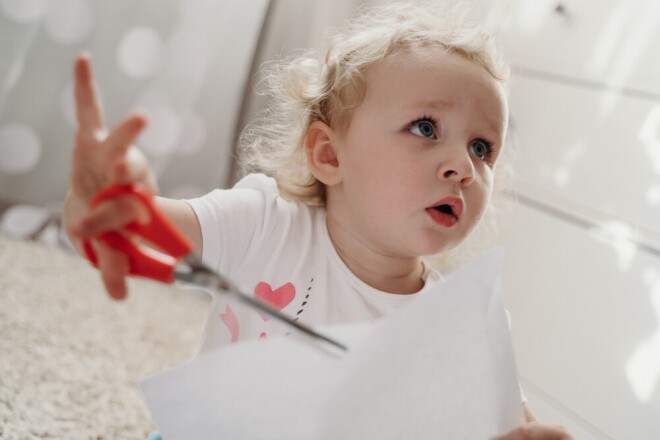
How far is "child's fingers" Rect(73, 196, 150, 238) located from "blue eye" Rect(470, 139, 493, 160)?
47 cm

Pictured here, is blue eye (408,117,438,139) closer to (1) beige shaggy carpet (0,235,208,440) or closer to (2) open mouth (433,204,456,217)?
(2) open mouth (433,204,456,217)

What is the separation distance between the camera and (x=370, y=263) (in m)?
0.85

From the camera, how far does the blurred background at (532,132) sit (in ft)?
3.42

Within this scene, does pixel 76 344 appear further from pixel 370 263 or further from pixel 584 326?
pixel 584 326

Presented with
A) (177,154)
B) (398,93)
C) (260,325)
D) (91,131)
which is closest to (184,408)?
(91,131)

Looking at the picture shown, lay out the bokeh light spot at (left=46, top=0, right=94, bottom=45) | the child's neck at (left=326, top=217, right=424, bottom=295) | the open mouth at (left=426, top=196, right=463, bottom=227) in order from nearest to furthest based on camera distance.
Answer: the open mouth at (left=426, top=196, right=463, bottom=227) < the child's neck at (left=326, top=217, right=424, bottom=295) < the bokeh light spot at (left=46, top=0, right=94, bottom=45)

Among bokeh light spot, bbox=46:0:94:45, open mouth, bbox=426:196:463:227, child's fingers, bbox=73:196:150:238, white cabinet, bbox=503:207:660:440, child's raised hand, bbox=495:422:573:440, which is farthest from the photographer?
bokeh light spot, bbox=46:0:94:45

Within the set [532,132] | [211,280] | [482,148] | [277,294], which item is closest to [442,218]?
[482,148]

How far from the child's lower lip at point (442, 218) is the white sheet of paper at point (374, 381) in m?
0.25

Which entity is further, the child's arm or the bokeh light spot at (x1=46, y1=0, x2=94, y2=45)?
the bokeh light spot at (x1=46, y1=0, x2=94, y2=45)

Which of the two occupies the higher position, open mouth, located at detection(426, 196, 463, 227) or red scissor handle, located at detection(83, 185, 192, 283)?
red scissor handle, located at detection(83, 185, 192, 283)

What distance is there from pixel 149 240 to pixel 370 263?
0.46 m

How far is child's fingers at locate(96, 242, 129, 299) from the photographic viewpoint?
1.39 feet

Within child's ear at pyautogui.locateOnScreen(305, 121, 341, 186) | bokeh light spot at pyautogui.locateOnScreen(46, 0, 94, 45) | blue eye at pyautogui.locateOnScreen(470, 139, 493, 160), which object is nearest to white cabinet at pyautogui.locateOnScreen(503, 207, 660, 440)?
blue eye at pyautogui.locateOnScreen(470, 139, 493, 160)
